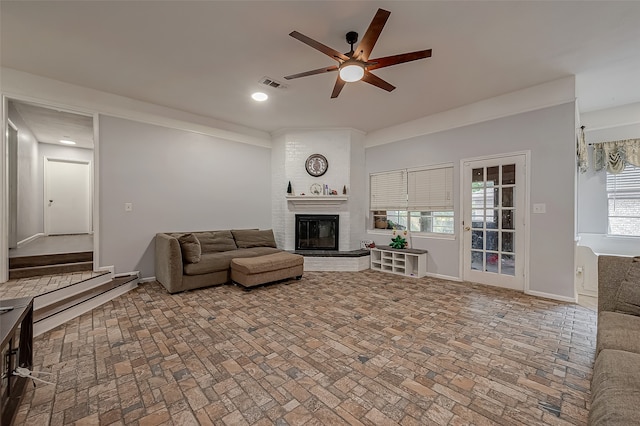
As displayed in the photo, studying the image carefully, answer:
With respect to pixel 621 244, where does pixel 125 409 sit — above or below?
below

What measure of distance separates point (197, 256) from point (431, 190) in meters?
4.08

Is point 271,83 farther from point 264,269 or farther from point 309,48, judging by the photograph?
point 264,269

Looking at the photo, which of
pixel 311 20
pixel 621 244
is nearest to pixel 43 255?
pixel 311 20

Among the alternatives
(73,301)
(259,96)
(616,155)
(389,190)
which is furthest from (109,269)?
(616,155)

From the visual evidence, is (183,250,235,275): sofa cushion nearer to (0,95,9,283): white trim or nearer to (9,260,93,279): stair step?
(9,260,93,279): stair step

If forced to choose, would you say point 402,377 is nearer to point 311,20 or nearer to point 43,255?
point 311,20

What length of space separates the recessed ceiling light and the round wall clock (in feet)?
5.52

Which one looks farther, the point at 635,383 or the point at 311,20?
the point at 311,20

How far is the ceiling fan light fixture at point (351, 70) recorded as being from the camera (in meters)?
2.45

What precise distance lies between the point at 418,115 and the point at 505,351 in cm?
385

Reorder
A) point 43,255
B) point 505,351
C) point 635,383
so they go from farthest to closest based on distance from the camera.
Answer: point 43,255
point 505,351
point 635,383

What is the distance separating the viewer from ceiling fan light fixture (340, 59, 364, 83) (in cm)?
245

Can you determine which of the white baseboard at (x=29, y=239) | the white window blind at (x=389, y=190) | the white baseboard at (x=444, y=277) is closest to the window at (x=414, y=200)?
the white window blind at (x=389, y=190)

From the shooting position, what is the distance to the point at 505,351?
7.40ft
